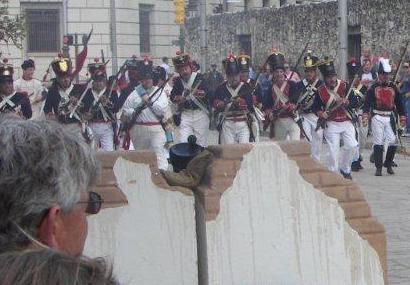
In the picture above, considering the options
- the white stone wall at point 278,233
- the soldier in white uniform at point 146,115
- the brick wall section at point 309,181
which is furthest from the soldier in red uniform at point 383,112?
the white stone wall at point 278,233

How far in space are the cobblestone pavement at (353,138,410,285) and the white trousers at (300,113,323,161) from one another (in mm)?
789

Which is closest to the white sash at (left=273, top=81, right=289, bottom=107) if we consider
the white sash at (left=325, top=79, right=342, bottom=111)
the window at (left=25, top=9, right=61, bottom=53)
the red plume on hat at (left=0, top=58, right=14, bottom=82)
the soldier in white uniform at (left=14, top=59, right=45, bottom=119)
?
the white sash at (left=325, top=79, right=342, bottom=111)

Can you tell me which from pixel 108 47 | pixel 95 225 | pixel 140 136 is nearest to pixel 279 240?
pixel 95 225

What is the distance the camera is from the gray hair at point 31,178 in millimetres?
2715

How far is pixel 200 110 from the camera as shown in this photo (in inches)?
664

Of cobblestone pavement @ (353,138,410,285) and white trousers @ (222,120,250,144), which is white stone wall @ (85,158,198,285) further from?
white trousers @ (222,120,250,144)

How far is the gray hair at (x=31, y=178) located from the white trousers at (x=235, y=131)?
1380cm

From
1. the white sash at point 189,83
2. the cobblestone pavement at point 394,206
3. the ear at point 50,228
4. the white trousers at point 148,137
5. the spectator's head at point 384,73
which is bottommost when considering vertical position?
the cobblestone pavement at point 394,206

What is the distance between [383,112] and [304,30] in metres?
18.8

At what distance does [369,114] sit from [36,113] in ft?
17.4

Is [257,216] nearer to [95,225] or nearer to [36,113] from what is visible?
[95,225]

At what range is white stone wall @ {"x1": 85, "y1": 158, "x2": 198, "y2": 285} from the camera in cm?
610

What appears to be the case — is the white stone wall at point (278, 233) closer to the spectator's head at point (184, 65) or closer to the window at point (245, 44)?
the spectator's head at point (184, 65)

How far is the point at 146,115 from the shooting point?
1608 centimetres
